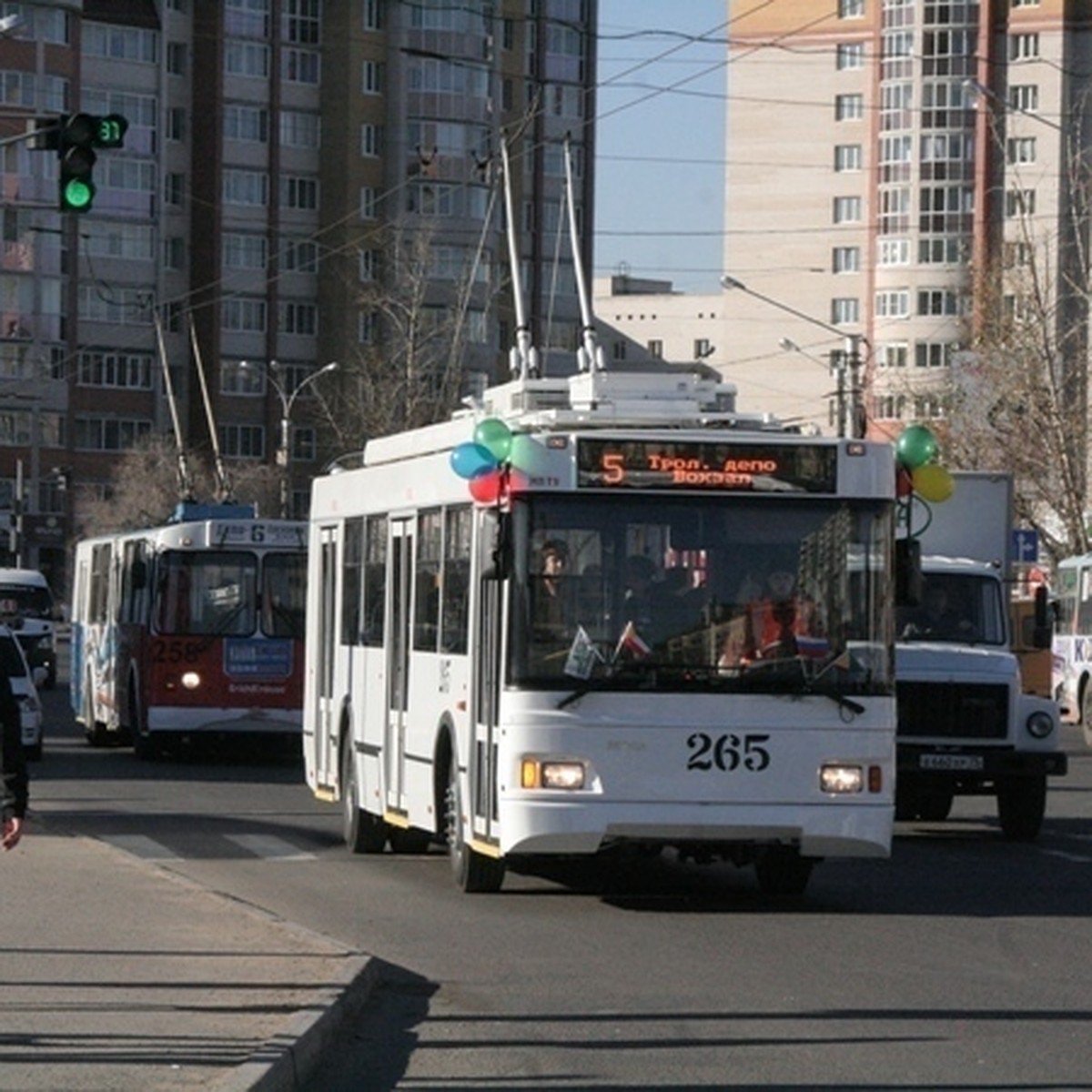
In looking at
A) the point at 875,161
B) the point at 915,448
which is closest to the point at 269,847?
the point at 915,448

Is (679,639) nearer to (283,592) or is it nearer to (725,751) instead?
(725,751)

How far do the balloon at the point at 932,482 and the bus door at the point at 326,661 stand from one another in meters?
5.95

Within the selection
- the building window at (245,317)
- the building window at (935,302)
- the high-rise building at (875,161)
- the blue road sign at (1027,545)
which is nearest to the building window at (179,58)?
the building window at (245,317)

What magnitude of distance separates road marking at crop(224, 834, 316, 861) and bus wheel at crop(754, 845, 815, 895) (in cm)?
375

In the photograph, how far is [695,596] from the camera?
54.7 feet

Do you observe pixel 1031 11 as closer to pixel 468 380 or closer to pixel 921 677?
pixel 468 380

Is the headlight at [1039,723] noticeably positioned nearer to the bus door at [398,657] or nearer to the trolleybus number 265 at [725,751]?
the bus door at [398,657]

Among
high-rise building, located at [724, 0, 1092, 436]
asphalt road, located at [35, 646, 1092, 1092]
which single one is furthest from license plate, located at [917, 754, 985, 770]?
high-rise building, located at [724, 0, 1092, 436]

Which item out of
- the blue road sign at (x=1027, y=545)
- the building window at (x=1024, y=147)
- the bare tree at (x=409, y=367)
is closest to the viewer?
the blue road sign at (x=1027, y=545)

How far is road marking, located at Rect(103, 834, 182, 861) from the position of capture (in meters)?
21.0

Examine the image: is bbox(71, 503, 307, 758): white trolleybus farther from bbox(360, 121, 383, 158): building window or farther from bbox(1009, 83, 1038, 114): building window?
bbox(1009, 83, 1038, 114): building window

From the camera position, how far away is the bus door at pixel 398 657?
19578mm

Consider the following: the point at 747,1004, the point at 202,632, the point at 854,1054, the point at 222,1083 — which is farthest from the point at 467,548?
the point at 202,632

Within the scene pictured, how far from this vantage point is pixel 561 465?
663 inches
